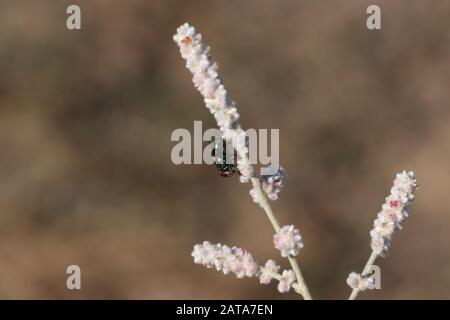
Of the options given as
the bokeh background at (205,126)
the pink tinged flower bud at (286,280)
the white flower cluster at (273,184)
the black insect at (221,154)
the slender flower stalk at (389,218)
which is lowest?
the pink tinged flower bud at (286,280)

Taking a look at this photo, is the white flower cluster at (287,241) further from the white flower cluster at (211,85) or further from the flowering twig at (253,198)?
the white flower cluster at (211,85)

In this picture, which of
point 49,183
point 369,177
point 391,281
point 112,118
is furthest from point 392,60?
point 49,183

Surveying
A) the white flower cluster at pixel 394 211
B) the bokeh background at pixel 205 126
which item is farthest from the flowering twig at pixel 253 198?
the bokeh background at pixel 205 126

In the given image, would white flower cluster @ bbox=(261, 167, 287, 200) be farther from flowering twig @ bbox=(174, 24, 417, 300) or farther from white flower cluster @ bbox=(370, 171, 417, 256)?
white flower cluster @ bbox=(370, 171, 417, 256)

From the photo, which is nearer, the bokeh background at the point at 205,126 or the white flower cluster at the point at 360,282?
the white flower cluster at the point at 360,282

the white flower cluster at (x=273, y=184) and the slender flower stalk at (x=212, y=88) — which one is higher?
the slender flower stalk at (x=212, y=88)

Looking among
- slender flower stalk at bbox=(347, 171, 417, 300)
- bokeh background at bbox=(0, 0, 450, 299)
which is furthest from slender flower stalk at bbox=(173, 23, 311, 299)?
bokeh background at bbox=(0, 0, 450, 299)

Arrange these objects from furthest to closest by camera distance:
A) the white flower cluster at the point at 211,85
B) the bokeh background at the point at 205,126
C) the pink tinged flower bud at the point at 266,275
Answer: the bokeh background at the point at 205,126 < the pink tinged flower bud at the point at 266,275 < the white flower cluster at the point at 211,85
